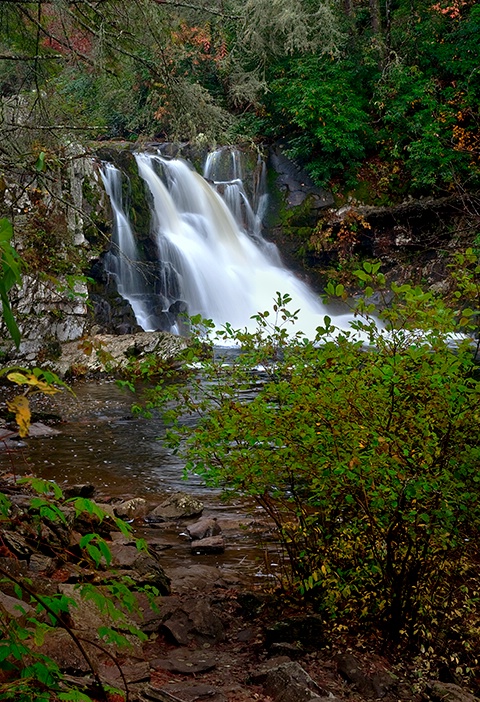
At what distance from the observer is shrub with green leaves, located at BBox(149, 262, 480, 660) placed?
338 cm

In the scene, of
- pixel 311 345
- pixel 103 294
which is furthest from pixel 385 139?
pixel 311 345

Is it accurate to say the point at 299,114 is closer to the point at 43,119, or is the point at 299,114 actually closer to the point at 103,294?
the point at 103,294

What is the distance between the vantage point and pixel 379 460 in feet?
10.8

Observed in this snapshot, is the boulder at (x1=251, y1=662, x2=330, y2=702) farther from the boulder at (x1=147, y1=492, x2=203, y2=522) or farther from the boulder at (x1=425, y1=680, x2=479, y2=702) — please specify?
the boulder at (x1=147, y1=492, x2=203, y2=522)

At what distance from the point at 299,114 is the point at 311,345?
17353mm

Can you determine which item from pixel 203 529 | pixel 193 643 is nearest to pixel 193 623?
pixel 193 643

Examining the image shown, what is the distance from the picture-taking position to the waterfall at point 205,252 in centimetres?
1670

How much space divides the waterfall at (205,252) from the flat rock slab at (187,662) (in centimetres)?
1247

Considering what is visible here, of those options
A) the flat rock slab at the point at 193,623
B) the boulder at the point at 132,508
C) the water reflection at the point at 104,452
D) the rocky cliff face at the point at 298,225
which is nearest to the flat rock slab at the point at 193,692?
the flat rock slab at the point at 193,623

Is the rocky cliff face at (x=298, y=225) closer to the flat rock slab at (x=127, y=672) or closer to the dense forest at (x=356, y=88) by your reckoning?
the dense forest at (x=356, y=88)

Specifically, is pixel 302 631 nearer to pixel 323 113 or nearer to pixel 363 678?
pixel 363 678

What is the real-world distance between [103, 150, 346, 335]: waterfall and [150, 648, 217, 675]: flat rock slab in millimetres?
12474

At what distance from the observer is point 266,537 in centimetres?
610

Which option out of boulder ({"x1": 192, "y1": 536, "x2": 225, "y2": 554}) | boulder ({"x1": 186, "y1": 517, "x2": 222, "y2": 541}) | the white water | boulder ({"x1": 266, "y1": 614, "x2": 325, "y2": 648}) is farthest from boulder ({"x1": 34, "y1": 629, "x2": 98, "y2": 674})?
the white water
